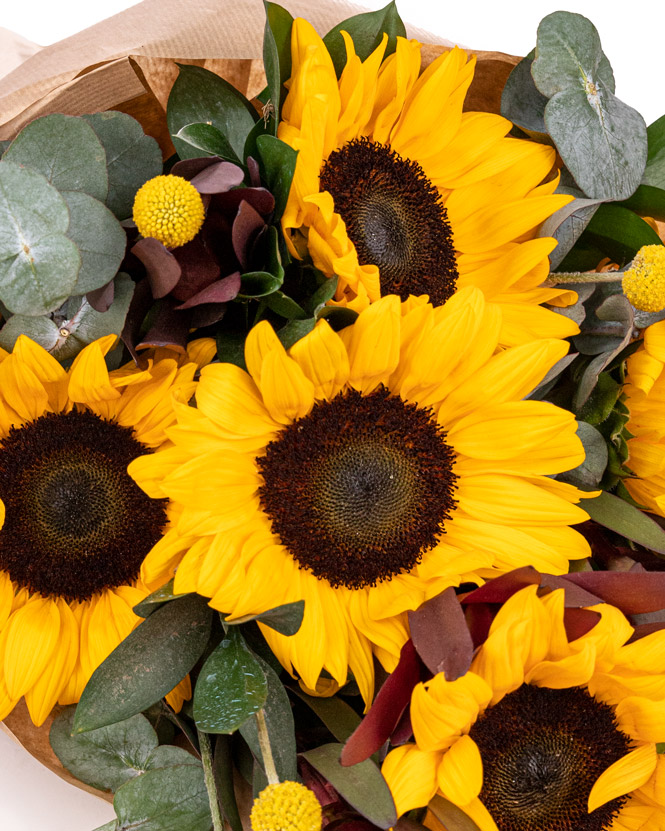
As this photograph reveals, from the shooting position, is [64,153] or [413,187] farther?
[413,187]

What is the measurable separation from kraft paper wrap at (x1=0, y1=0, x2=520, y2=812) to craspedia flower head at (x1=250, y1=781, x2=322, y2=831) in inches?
12.6

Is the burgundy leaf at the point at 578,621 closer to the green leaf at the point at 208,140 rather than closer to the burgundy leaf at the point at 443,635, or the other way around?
the burgundy leaf at the point at 443,635

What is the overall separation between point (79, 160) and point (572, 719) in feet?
1.92

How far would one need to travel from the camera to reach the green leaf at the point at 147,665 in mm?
689

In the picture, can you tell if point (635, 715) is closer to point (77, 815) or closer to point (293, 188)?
point (293, 188)

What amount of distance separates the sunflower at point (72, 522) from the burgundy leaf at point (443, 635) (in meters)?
0.24

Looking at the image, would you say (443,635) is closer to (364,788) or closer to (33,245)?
(364,788)

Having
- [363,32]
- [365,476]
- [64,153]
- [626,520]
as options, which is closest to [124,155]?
[64,153]

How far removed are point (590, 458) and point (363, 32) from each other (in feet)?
1.40

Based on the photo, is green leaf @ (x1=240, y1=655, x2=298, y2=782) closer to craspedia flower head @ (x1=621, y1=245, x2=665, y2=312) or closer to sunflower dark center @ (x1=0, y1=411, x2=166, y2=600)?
sunflower dark center @ (x1=0, y1=411, x2=166, y2=600)

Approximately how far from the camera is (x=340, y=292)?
0.73m

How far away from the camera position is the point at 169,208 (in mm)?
639

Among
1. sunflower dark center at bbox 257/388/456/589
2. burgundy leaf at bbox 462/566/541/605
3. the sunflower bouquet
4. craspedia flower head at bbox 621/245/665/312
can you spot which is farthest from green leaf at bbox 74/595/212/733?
craspedia flower head at bbox 621/245/665/312

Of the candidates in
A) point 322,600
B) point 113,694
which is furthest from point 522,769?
point 113,694
